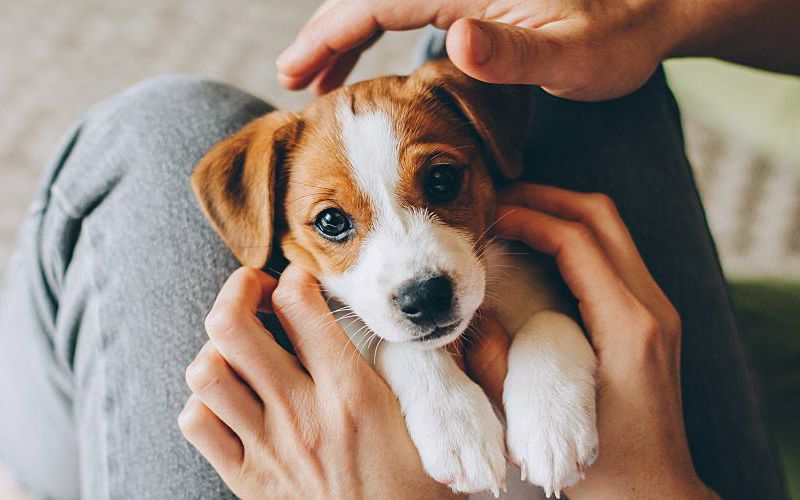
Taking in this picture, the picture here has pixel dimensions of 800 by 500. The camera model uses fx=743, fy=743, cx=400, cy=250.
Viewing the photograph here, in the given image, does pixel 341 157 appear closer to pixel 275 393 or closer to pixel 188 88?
pixel 275 393

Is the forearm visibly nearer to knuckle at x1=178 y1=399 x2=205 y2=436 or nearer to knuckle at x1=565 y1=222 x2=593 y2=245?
knuckle at x1=565 y1=222 x2=593 y2=245

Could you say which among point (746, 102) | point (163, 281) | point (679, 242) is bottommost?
point (746, 102)

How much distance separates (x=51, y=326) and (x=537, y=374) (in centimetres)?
137

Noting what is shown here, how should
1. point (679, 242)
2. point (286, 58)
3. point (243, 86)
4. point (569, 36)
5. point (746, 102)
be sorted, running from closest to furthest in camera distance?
1. point (569, 36)
2. point (679, 242)
3. point (286, 58)
4. point (746, 102)
5. point (243, 86)

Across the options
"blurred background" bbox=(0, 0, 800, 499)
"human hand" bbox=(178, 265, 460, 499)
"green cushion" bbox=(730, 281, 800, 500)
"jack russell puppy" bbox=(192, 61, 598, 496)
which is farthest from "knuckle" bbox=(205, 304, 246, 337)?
"blurred background" bbox=(0, 0, 800, 499)

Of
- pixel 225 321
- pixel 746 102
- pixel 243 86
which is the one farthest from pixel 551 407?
pixel 243 86

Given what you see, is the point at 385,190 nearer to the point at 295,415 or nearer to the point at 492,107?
the point at 492,107

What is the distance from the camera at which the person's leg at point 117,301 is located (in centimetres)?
176

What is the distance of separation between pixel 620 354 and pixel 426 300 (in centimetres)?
44

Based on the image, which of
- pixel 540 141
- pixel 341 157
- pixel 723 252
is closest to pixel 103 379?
pixel 341 157

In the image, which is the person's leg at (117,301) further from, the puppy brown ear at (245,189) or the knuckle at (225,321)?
the knuckle at (225,321)

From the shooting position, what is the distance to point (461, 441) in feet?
4.83

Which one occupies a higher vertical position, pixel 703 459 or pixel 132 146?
pixel 132 146

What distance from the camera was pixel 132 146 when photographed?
6.60 ft
